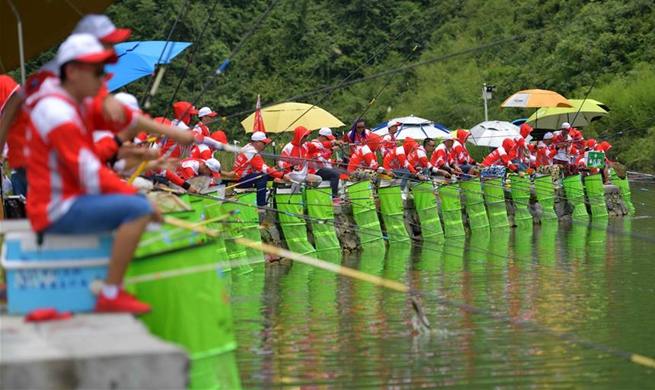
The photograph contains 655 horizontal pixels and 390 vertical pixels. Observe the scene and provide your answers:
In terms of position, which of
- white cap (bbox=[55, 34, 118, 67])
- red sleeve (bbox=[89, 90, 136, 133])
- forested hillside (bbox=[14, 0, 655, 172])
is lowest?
red sleeve (bbox=[89, 90, 136, 133])

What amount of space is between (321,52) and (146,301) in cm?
4117

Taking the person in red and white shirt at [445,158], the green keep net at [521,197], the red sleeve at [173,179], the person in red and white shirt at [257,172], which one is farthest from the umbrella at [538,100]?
the red sleeve at [173,179]

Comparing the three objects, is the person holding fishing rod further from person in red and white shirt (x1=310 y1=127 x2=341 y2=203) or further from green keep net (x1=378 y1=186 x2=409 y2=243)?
green keep net (x1=378 y1=186 x2=409 y2=243)

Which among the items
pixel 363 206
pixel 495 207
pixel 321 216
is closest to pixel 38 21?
pixel 321 216

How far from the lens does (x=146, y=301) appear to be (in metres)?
6.84

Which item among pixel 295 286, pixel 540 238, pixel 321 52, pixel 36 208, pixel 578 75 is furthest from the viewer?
pixel 321 52

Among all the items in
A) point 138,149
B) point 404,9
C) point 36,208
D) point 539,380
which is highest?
point 404,9

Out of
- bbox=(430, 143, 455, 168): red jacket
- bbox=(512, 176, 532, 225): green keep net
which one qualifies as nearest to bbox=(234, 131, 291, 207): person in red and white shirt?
bbox=(430, 143, 455, 168): red jacket

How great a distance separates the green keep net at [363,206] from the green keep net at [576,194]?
24.5ft

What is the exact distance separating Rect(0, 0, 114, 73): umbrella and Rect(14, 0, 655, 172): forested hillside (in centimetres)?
2652

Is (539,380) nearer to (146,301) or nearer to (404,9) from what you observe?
(146,301)

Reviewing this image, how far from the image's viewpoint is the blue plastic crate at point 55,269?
6.62m

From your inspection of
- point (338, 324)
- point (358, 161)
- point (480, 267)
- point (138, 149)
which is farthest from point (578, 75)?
point (138, 149)

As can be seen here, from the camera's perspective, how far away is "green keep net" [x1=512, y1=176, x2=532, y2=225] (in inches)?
990
